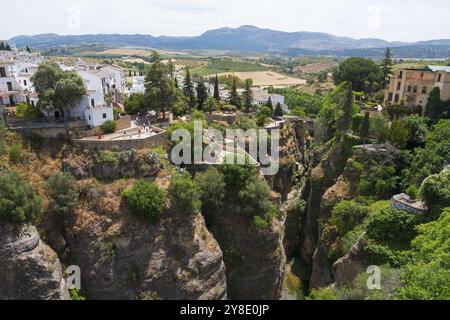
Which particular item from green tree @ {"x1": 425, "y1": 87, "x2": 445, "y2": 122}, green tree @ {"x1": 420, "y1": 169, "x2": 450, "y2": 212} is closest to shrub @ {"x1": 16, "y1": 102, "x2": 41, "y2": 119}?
green tree @ {"x1": 420, "y1": 169, "x2": 450, "y2": 212}

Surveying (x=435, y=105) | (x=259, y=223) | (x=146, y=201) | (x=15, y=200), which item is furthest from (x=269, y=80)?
(x=15, y=200)

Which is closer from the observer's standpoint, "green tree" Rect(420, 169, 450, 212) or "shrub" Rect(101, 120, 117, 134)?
"green tree" Rect(420, 169, 450, 212)

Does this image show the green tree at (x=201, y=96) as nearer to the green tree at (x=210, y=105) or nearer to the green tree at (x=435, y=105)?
the green tree at (x=210, y=105)

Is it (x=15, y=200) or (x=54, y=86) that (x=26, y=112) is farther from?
(x=15, y=200)

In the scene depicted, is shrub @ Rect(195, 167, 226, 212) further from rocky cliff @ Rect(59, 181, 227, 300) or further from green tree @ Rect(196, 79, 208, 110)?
green tree @ Rect(196, 79, 208, 110)

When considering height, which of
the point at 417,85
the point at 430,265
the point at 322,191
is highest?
the point at 417,85

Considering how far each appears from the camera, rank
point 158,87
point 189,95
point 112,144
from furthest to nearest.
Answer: point 189,95
point 158,87
point 112,144

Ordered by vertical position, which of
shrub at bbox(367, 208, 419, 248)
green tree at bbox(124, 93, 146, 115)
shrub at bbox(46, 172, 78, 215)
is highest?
green tree at bbox(124, 93, 146, 115)
